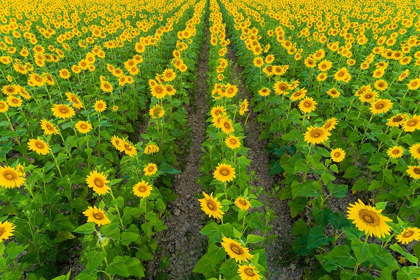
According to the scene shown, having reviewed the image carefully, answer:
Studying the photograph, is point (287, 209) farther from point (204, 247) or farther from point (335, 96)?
point (335, 96)

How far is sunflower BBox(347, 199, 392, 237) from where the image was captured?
2387mm

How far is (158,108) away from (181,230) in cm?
247

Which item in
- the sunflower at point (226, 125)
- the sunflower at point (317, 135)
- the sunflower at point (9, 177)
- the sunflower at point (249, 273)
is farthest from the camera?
the sunflower at point (226, 125)

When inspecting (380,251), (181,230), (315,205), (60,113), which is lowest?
(181,230)

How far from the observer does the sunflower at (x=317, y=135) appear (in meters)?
3.75

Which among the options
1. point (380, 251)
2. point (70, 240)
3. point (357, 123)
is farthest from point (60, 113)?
point (357, 123)

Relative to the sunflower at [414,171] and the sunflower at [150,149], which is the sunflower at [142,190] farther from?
the sunflower at [414,171]

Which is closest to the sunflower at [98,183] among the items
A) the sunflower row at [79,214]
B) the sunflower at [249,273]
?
the sunflower row at [79,214]

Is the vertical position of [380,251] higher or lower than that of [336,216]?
higher

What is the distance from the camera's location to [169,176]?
5195mm

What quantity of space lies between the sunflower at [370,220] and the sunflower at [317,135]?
1.45 m

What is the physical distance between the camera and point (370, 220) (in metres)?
2.45

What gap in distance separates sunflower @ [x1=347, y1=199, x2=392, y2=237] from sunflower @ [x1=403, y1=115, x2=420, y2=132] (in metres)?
2.27

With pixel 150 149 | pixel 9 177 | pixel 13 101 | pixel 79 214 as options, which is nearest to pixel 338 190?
pixel 150 149
